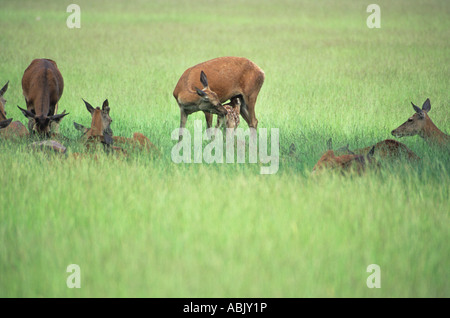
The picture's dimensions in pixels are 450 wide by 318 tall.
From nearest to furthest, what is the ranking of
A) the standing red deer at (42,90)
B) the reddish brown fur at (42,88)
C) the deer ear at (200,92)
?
the deer ear at (200,92) → the standing red deer at (42,90) → the reddish brown fur at (42,88)

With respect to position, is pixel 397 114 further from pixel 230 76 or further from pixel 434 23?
pixel 434 23

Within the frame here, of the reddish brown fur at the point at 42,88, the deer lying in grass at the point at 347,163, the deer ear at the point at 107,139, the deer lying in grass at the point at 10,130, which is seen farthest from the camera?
the reddish brown fur at the point at 42,88

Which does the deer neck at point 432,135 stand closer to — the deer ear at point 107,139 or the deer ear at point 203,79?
the deer ear at point 203,79

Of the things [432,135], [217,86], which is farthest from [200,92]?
[432,135]

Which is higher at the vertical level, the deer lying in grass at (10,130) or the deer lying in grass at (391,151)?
the deer lying in grass at (10,130)

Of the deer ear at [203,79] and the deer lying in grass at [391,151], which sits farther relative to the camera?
the deer ear at [203,79]

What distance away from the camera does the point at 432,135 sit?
829 centimetres

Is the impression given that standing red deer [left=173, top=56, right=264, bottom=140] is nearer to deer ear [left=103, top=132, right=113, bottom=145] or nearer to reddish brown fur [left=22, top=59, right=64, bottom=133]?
deer ear [left=103, top=132, right=113, bottom=145]

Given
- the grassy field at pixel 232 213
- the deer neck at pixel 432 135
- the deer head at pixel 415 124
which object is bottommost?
the grassy field at pixel 232 213

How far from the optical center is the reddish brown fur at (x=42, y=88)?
9156 mm

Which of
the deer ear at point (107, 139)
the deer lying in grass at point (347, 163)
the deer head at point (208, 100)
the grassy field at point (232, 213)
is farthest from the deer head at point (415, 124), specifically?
the deer ear at point (107, 139)

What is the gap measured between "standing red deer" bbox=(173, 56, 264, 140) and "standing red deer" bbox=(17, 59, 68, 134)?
6.08 ft

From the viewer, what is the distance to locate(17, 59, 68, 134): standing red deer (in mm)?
9036

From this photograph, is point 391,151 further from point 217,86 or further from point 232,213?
point 217,86
